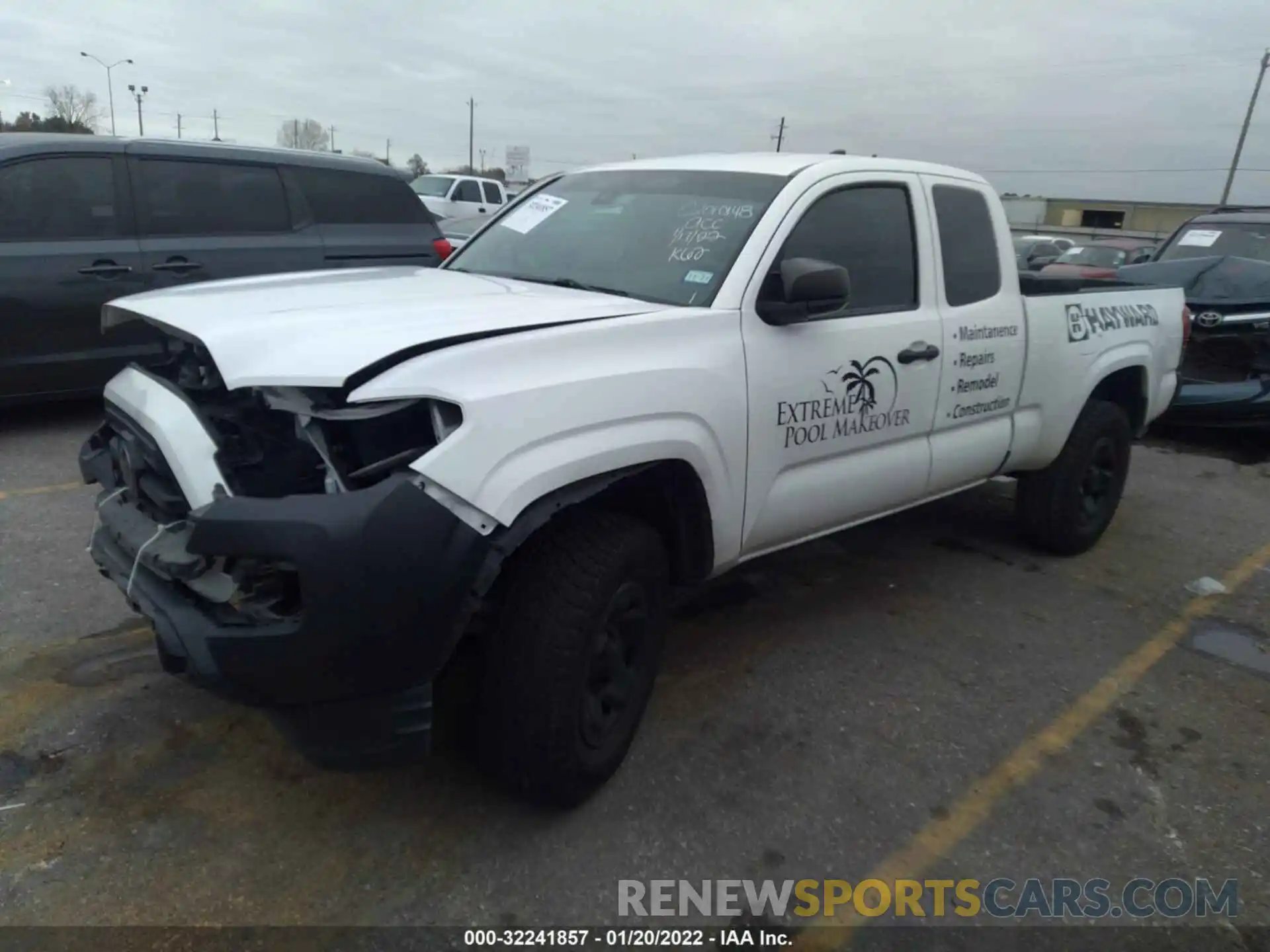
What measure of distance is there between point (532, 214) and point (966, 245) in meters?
1.84

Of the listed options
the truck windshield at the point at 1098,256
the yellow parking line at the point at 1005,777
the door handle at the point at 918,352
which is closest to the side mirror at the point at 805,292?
the door handle at the point at 918,352

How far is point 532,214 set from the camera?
392 cm

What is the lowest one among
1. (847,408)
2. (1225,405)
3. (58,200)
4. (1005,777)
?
(1005,777)

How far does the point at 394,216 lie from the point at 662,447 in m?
5.52

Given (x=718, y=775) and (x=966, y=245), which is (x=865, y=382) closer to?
(x=966, y=245)

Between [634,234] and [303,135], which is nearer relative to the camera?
[634,234]

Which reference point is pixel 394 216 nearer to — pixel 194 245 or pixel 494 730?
pixel 194 245

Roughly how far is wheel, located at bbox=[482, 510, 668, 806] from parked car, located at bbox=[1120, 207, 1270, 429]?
6.13 m

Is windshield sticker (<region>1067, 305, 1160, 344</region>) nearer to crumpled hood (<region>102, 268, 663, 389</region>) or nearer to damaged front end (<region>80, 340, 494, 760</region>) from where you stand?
crumpled hood (<region>102, 268, 663, 389</region>)

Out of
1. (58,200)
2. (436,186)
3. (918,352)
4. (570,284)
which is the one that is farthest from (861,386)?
(436,186)

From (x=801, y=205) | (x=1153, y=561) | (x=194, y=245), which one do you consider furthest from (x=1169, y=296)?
(x=194, y=245)

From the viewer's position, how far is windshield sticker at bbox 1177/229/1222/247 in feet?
28.6

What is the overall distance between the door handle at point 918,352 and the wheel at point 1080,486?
1397 mm

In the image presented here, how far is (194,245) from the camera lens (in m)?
6.32
